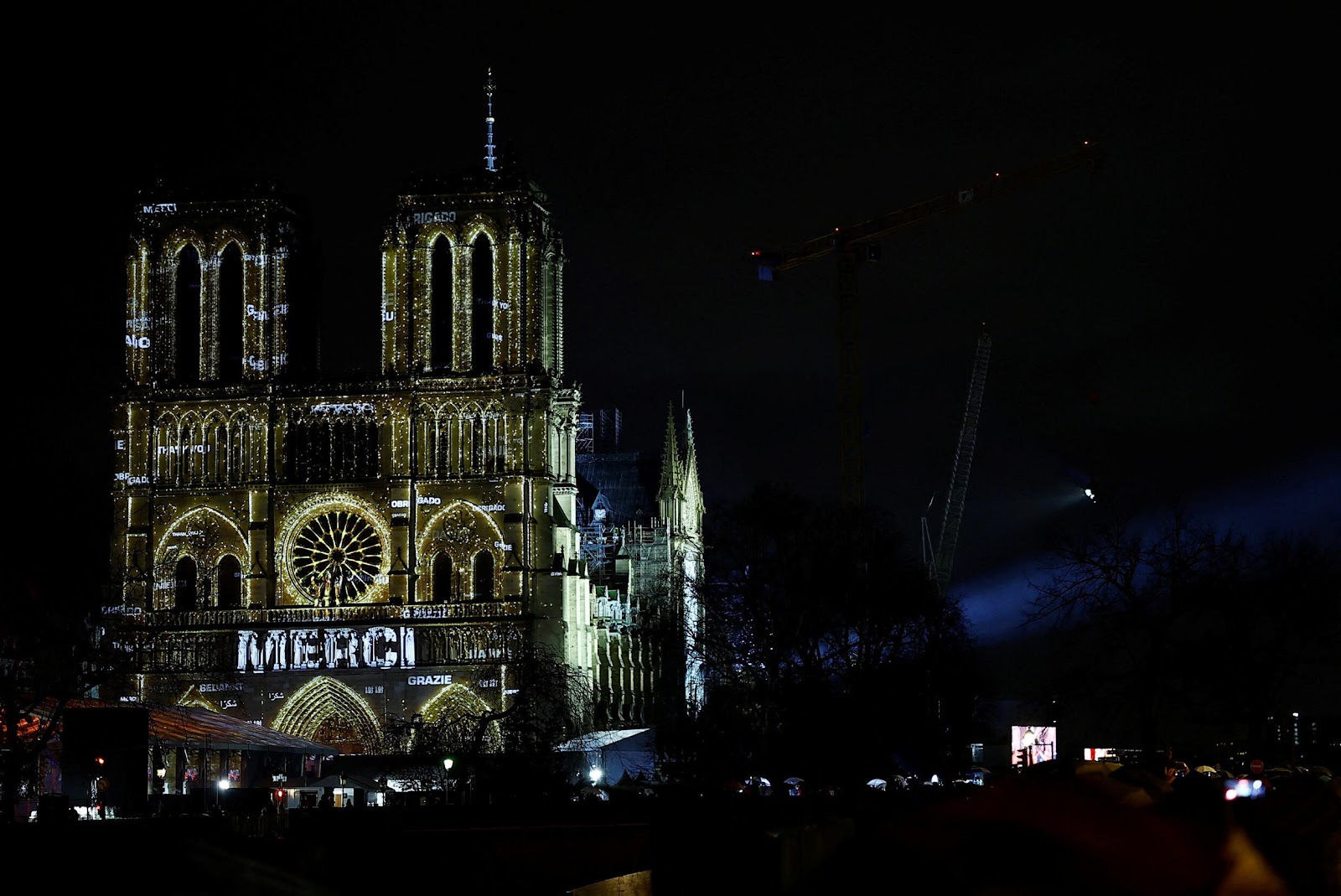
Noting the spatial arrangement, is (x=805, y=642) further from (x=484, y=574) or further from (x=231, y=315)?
(x=231, y=315)

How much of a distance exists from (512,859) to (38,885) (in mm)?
5746

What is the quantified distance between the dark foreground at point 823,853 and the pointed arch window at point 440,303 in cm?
8023

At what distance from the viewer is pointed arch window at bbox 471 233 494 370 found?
363 feet

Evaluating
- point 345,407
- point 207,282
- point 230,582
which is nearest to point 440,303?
point 345,407

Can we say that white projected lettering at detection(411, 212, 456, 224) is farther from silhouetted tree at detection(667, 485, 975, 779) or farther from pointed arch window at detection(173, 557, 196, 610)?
silhouetted tree at detection(667, 485, 975, 779)

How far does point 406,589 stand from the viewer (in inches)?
4316

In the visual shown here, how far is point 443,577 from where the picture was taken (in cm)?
11131

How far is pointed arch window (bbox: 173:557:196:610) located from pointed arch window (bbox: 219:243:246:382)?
419 inches

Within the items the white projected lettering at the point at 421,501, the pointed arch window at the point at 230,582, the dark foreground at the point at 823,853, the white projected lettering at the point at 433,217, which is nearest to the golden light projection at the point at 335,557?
the white projected lettering at the point at 421,501

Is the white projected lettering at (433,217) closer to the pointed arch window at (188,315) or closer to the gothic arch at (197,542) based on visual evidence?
the pointed arch window at (188,315)

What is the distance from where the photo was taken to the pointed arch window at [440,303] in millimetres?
111938

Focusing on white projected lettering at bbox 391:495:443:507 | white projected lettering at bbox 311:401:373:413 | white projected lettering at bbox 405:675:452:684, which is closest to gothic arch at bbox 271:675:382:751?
white projected lettering at bbox 405:675:452:684

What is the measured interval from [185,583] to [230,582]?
8.16 feet

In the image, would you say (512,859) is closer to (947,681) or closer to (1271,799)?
(1271,799)
